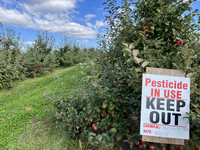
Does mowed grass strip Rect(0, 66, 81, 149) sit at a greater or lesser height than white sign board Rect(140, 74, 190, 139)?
lesser

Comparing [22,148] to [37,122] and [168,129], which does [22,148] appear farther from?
[168,129]

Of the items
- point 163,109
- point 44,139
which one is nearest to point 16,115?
point 44,139

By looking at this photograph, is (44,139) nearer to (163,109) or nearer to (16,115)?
(16,115)

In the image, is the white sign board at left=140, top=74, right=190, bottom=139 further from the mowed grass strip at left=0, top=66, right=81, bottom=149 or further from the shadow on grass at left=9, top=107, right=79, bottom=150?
the shadow on grass at left=9, top=107, right=79, bottom=150

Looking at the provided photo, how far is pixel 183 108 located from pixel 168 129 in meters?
0.26

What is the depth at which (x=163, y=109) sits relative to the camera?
1420 mm

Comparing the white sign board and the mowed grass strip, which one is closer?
the white sign board

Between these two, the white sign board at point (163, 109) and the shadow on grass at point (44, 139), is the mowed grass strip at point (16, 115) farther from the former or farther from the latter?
the white sign board at point (163, 109)

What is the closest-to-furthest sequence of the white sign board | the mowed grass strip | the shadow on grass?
the white sign board, the shadow on grass, the mowed grass strip

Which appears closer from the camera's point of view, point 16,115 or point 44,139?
point 44,139

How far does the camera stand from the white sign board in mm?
1420

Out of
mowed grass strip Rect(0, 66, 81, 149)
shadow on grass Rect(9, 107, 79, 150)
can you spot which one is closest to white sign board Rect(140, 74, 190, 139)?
mowed grass strip Rect(0, 66, 81, 149)

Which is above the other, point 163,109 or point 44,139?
point 163,109

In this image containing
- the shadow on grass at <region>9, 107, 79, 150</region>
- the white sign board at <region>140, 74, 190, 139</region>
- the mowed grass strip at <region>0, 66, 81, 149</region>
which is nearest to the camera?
the white sign board at <region>140, 74, 190, 139</region>
